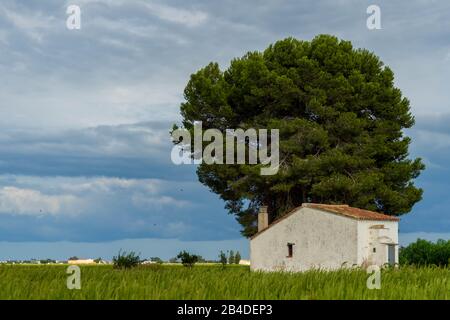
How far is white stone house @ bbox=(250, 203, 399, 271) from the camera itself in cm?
4700

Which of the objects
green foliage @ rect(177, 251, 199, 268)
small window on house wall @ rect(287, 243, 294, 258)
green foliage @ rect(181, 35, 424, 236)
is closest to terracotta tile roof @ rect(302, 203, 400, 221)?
small window on house wall @ rect(287, 243, 294, 258)

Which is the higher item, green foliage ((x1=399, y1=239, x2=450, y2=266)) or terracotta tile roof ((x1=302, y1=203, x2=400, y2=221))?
terracotta tile roof ((x1=302, y1=203, x2=400, y2=221))

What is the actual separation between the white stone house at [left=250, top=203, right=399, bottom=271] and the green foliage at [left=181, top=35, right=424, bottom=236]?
6381mm

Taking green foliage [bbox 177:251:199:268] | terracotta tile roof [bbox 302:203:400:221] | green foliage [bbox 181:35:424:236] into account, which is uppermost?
green foliage [bbox 181:35:424:236]

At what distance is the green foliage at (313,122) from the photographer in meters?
57.5

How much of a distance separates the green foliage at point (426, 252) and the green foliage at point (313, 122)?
5399 mm

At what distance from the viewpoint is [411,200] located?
60.5 m

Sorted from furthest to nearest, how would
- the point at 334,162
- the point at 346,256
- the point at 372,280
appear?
the point at 334,162
the point at 346,256
the point at 372,280

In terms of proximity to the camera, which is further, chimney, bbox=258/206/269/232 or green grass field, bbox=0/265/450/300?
chimney, bbox=258/206/269/232

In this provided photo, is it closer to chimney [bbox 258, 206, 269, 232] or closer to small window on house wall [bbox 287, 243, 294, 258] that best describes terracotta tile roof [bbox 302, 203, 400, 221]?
small window on house wall [bbox 287, 243, 294, 258]
